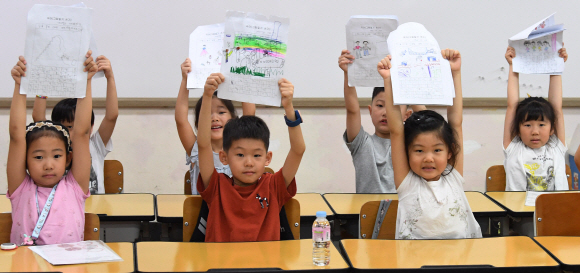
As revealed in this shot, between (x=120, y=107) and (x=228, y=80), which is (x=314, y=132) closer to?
(x=120, y=107)

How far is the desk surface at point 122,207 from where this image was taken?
2521 mm

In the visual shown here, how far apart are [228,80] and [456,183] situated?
1093 mm

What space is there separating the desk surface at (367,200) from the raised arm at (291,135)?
393mm

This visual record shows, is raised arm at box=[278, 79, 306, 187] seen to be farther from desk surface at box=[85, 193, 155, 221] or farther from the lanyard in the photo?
the lanyard

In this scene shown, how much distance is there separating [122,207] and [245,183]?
27.3 inches

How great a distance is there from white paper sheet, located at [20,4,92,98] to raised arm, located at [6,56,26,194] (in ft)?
0.10

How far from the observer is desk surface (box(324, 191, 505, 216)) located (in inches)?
105

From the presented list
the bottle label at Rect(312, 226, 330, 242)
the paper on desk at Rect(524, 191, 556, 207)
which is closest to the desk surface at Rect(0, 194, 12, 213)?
the bottle label at Rect(312, 226, 330, 242)

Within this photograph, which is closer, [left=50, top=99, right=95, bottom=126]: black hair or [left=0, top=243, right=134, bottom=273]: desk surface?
[left=0, top=243, right=134, bottom=273]: desk surface

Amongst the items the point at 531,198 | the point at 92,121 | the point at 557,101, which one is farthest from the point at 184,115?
the point at 557,101

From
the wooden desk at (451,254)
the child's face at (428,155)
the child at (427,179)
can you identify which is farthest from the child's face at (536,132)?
the wooden desk at (451,254)

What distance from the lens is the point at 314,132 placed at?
185 inches

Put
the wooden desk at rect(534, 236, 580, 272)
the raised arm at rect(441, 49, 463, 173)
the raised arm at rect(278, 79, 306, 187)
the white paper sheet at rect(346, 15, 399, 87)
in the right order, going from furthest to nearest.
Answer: the white paper sheet at rect(346, 15, 399, 87) → the raised arm at rect(441, 49, 463, 173) → the raised arm at rect(278, 79, 306, 187) → the wooden desk at rect(534, 236, 580, 272)

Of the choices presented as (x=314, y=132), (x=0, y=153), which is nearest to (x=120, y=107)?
(x=0, y=153)
